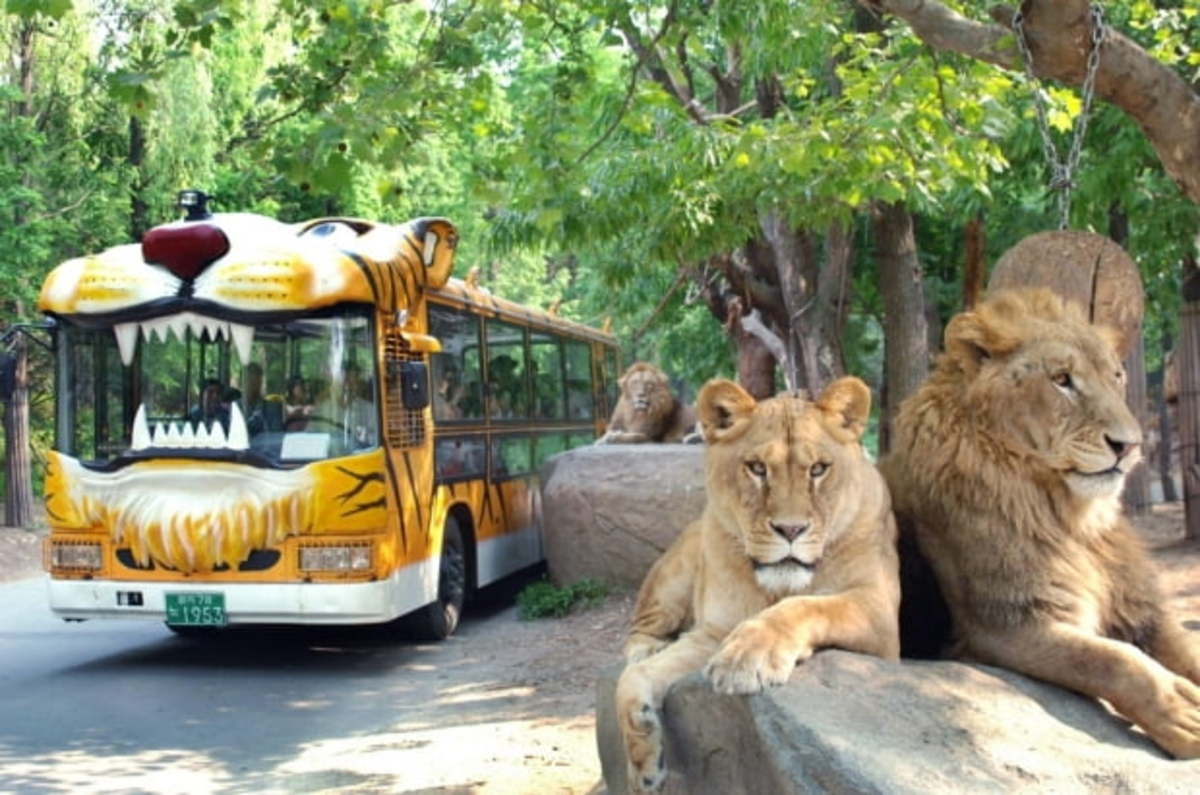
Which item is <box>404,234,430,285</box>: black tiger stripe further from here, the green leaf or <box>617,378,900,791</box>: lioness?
<box>617,378,900,791</box>: lioness

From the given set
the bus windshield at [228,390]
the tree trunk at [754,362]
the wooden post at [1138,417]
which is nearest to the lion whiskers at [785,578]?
the bus windshield at [228,390]

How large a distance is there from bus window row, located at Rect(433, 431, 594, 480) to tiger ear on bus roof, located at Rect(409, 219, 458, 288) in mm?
1405

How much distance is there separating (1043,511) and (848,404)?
0.62 metres

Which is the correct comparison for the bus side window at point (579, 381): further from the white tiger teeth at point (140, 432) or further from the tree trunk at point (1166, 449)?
the tree trunk at point (1166, 449)

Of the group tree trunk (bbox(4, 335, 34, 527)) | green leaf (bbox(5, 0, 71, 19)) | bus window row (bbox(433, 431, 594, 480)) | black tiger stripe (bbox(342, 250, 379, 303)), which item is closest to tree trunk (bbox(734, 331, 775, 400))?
bus window row (bbox(433, 431, 594, 480))

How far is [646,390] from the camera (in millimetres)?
15344

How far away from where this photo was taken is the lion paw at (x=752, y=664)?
129 inches

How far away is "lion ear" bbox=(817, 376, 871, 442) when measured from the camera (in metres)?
3.88

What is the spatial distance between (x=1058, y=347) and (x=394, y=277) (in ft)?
24.5

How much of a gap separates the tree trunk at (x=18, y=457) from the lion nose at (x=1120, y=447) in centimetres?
1903

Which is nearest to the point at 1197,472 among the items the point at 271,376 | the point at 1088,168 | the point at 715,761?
the point at 1088,168

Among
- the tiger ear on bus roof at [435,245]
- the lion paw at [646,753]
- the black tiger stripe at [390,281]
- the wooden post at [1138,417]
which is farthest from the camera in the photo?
the wooden post at [1138,417]

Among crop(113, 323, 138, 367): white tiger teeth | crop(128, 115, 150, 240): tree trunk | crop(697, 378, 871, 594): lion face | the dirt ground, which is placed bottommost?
the dirt ground

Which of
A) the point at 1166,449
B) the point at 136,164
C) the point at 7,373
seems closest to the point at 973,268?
the point at 7,373
